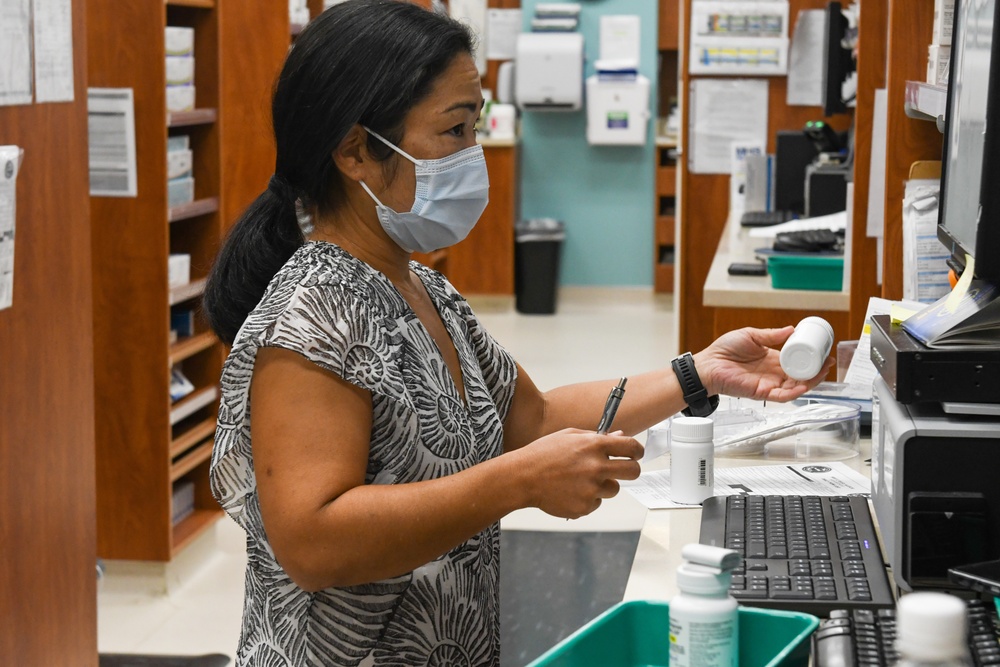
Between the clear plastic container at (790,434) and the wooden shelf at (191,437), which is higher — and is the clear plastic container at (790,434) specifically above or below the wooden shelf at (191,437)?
above

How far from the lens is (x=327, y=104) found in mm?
1458

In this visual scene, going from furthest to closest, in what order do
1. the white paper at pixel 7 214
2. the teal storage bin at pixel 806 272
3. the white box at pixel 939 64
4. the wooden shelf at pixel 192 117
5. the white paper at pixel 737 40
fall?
the white paper at pixel 737 40 → the wooden shelf at pixel 192 117 → the teal storage bin at pixel 806 272 → the white paper at pixel 7 214 → the white box at pixel 939 64

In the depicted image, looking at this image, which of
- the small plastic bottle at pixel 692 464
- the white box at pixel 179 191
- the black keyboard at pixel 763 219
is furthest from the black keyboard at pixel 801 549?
the black keyboard at pixel 763 219

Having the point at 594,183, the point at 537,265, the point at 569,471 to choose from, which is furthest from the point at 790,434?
the point at 594,183

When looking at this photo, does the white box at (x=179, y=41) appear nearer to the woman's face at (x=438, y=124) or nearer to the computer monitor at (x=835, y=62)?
the computer monitor at (x=835, y=62)

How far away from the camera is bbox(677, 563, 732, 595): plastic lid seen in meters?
0.99

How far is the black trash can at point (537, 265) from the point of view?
27.3ft

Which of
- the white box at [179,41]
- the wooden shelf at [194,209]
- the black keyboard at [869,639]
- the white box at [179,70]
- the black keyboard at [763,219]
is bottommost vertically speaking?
the black keyboard at [869,639]

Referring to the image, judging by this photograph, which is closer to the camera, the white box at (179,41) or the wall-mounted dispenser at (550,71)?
the white box at (179,41)

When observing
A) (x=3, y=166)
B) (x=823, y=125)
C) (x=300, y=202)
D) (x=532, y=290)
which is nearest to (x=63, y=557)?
(x=3, y=166)

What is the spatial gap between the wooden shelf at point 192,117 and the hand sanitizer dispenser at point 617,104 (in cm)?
462

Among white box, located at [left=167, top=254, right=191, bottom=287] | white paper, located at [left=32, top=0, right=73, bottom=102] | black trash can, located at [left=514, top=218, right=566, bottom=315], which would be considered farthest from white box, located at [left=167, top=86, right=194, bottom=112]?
black trash can, located at [left=514, top=218, right=566, bottom=315]

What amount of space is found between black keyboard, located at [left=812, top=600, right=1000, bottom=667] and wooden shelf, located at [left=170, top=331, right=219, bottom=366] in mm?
2837

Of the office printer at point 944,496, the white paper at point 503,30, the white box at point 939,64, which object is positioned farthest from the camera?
the white paper at point 503,30
